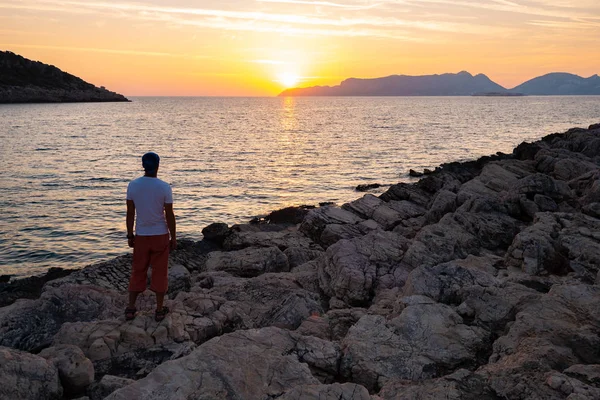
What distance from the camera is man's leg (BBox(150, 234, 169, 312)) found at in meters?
8.35

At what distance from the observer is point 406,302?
876cm

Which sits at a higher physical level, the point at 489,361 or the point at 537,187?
the point at 537,187

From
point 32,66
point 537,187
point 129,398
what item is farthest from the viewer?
point 32,66

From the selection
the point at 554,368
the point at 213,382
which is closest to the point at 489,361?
the point at 554,368

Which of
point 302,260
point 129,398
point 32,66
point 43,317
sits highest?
point 32,66

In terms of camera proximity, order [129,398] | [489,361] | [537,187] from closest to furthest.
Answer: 1. [129,398]
2. [489,361]
3. [537,187]

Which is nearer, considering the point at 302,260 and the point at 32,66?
the point at 302,260

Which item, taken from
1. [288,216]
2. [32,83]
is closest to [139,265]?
[288,216]

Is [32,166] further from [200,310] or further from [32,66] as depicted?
[32,66]

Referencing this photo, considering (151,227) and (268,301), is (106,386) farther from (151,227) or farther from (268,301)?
(268,301)

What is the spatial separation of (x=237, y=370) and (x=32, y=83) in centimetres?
20168

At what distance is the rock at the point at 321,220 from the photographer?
1852 centimetres

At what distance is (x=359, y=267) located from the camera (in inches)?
483

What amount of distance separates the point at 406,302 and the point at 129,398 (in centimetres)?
524
